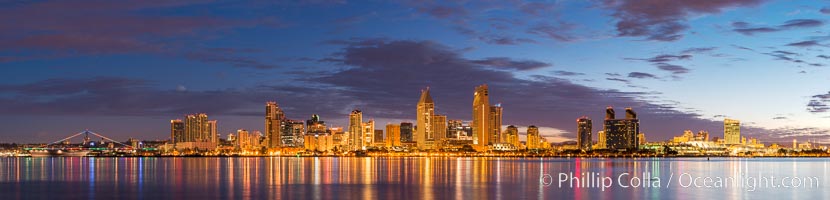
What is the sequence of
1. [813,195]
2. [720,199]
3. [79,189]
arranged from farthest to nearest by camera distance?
[79,189] → [813,195] → [720,199]

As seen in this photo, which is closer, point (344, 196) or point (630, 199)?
point (630, 199)

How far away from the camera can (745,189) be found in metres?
51.0

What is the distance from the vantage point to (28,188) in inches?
2194

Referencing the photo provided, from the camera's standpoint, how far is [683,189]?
51969 mm

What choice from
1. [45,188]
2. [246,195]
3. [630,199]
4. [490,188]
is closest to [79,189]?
[45,188]

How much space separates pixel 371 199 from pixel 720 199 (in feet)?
57.6

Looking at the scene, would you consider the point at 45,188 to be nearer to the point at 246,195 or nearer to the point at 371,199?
the point at 246,195

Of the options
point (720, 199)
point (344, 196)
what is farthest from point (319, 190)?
point (720, 199)

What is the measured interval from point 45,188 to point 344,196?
21.7m

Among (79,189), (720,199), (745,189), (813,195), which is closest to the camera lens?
(720,199)

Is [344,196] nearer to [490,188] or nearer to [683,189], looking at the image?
[490,188]

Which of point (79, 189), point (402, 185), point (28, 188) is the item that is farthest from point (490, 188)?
point (28, 188)

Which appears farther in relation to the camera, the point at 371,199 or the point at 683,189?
the point at 683,189

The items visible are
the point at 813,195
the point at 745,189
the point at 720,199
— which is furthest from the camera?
the point at 745,189
